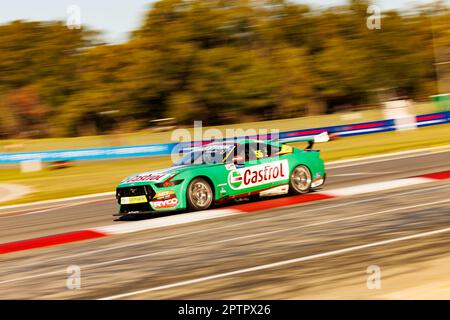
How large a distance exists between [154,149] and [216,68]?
110 ft

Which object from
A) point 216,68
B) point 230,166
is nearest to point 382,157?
point 230,166

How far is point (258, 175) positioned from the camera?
1337 centimetres

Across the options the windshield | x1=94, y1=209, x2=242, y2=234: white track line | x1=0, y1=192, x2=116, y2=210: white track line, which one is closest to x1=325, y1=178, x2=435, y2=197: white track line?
the windshield

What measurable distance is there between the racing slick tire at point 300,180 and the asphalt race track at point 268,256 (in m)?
1.20

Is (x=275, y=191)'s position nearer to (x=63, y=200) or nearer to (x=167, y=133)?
(x=63, y=200)

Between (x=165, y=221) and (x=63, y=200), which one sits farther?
(x=63, y=200)

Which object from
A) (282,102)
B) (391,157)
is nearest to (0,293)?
(391,157)

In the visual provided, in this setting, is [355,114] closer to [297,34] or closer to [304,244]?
[304,244]

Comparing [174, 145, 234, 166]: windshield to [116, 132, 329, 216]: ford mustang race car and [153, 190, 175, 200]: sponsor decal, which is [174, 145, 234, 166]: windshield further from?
[153, 190, 175, 200]: sponsor decal

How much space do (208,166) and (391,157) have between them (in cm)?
1148

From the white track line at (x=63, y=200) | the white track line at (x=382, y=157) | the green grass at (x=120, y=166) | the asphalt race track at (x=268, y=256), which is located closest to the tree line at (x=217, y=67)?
the green grass at (x=120, y=166)

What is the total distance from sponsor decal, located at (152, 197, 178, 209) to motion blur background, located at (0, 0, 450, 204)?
146ft

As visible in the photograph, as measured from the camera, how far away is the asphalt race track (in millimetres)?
6684

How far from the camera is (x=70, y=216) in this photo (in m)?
14.8
